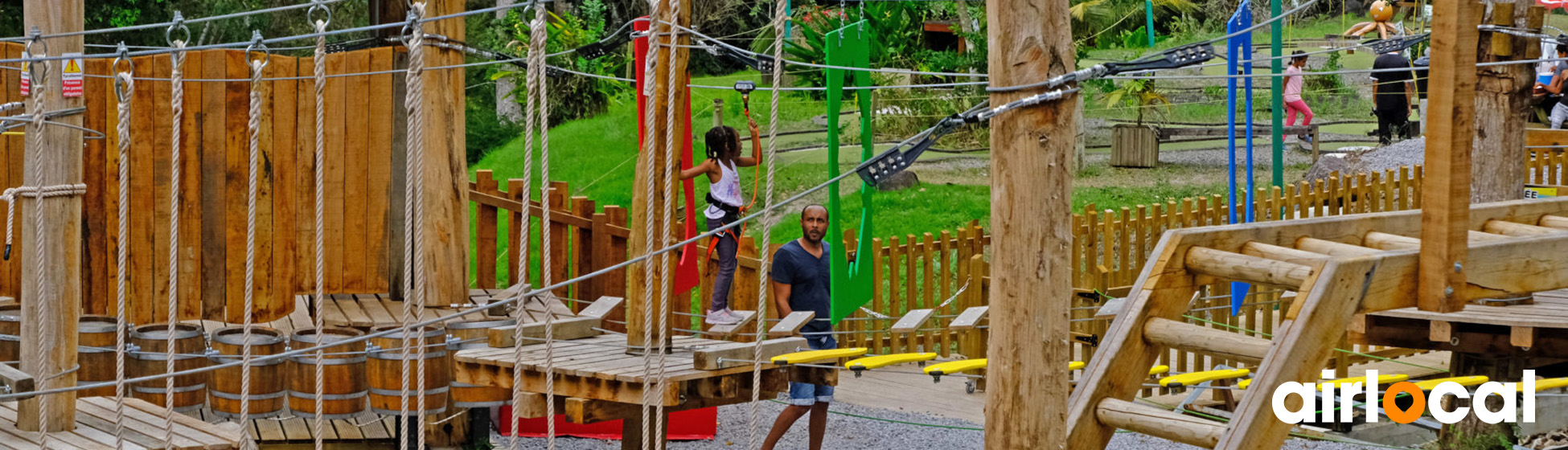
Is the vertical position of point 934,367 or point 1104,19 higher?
point 1104,19

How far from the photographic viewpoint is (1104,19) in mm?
18000

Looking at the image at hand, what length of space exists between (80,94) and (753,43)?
557 inches

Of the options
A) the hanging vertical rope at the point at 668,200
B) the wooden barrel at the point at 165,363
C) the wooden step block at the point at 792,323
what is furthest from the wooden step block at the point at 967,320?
the wooden barrel at the point at 165,363

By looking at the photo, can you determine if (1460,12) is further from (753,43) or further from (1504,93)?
(753,43)

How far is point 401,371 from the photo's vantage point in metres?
6.07

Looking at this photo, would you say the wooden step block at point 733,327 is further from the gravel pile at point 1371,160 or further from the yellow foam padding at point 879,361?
the gravel pile at point 1371,160

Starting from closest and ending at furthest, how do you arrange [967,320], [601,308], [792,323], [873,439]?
[792,323], [967,320], [601,308], [873,439]

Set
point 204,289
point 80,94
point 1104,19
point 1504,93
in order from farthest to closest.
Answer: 1. point 1104,19
2. point 1504,93
3. point 204,289
4. point 80,94

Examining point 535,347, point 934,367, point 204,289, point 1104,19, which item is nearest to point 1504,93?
point 934,367

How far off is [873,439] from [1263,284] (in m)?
4.13

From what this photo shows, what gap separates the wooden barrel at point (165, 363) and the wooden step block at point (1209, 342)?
13.3 feet

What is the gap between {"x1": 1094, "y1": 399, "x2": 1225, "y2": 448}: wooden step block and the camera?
3.97 metres

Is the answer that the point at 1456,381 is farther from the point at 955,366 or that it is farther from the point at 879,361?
the point at 879,361

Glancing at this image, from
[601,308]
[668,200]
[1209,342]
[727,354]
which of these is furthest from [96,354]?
[1209,342]
